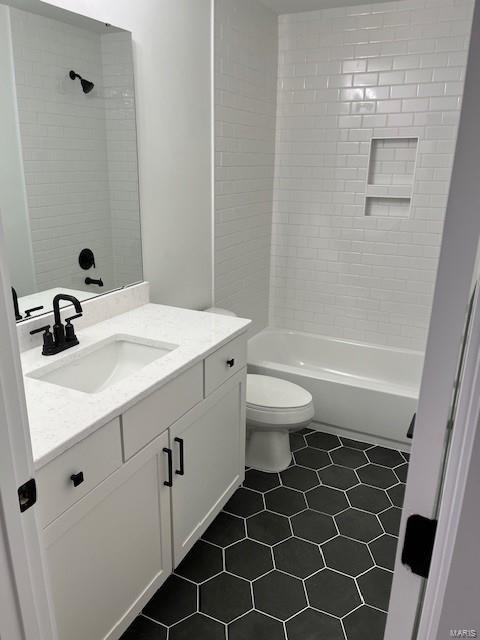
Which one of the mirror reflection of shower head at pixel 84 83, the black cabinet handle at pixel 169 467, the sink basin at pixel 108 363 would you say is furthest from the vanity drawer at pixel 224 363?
the mirror reflection of shower head at pixel 84 83

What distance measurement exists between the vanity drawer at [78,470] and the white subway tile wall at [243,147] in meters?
1.69

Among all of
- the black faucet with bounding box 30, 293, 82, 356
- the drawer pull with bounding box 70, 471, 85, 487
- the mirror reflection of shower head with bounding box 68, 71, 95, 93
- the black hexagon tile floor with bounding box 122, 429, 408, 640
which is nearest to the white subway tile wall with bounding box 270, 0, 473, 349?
the black hexagon tile floor with bounding box 122, 429, 408, 640

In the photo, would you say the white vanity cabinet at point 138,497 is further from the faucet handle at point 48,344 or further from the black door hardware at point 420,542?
the black door hardware at point 420,542

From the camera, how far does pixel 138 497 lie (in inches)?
63.0

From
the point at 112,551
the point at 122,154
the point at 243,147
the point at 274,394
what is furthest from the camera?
the point at 243,147

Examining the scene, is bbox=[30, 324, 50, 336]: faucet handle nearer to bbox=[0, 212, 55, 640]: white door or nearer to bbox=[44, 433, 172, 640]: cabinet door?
bbox=[44, 433, 172, 640]: cabinet door

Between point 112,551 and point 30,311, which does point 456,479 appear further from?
point 30,311

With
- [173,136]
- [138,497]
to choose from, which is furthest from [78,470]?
[173,136]

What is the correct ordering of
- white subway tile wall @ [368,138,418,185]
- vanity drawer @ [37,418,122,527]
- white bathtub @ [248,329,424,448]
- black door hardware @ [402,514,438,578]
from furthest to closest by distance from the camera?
1. white subway tile wall @ [368,138,418,185]
2. white bathtub @ [248,329,424,448]
3. vanity drawer @ [37,418,122,527]
4. black door hardware @ [402,514,438,578]

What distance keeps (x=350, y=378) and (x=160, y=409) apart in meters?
1.76

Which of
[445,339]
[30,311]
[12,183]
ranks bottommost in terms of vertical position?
[30,311]

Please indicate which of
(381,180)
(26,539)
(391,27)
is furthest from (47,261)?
(391,27)

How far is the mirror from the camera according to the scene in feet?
5.52

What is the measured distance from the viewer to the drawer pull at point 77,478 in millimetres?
1291
